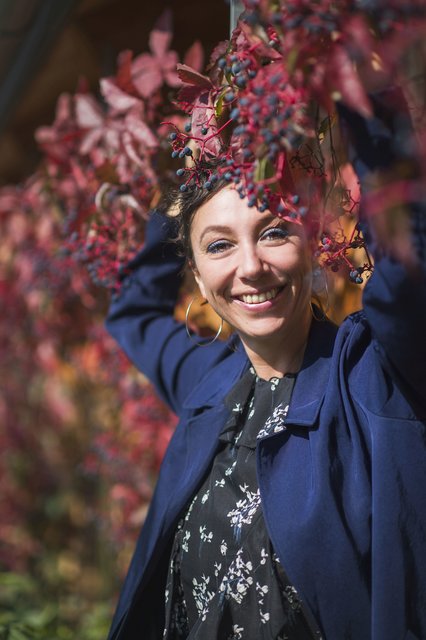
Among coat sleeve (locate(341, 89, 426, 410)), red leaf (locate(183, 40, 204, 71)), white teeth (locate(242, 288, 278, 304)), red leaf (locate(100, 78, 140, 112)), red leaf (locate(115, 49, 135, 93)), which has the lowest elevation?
coat sleeve (locate(341, 89, 426, 410))

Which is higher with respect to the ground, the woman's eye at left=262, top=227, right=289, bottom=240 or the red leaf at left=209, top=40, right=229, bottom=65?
the red leaf at left=209, top=40, right=229, bottom=65

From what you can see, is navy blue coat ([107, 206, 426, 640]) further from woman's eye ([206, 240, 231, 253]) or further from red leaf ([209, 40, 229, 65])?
red leaf ([209, 40, 229, 65])

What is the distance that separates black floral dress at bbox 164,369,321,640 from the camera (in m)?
1.31

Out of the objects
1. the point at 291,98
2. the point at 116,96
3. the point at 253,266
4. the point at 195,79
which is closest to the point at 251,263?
the point at 253,266

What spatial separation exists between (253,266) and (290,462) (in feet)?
1.11

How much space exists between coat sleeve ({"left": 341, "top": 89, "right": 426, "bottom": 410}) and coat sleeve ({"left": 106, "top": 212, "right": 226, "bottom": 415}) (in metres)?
0.78

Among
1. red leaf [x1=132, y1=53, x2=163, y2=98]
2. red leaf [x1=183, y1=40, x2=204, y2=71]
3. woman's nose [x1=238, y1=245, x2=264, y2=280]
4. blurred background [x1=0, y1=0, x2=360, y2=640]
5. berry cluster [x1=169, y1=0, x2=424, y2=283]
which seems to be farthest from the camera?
blurred background [x1=0, y1=0, x2=360, y2=640]

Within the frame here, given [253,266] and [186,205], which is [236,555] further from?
[186,205]

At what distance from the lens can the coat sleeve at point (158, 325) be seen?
187 centimetres

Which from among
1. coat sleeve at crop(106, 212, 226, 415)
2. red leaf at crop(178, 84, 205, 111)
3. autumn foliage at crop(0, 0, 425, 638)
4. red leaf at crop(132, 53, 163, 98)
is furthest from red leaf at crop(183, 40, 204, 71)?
red leaf at crop(178, 84, 205, 111)

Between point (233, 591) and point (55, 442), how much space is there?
2.86 m

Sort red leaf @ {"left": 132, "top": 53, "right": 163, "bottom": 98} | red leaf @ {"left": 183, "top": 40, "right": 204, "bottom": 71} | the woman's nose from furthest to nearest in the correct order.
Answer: red leaf @ {"left": 132, "top": 53, "right": 163, "bottom": 98} < red leaf @ {"left": 183, "top": 40, "right": 204, "bottom": 71} < the woman's nose

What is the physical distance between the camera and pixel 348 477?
4.07 ft

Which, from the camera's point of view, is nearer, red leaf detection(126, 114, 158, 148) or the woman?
the woman
